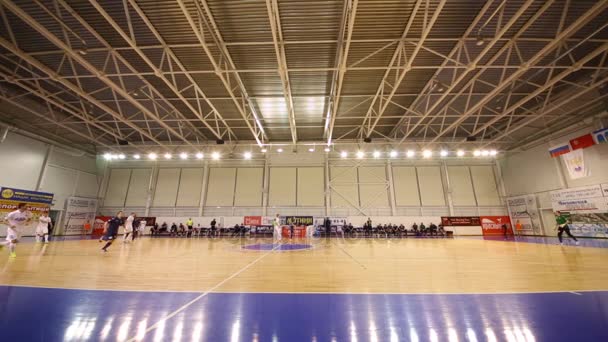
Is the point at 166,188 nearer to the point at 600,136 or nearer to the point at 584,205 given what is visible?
the point at 600,136

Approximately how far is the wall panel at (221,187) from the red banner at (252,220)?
215 centimetres

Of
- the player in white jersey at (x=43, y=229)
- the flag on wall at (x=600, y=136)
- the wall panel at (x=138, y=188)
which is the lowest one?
the player in white jersey at (x=43, y=229)

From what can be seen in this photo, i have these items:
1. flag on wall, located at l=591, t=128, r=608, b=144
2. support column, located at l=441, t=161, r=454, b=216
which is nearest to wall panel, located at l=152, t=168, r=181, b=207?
support column, located at l=441, t=161, r=454, b=216

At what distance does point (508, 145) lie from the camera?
66.9ft

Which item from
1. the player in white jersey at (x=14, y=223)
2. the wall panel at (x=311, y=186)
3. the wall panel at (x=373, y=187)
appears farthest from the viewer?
the wall panel at (x=311, y=186)

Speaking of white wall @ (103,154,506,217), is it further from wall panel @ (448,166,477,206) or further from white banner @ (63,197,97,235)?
white banner @ (63,197,97,235)

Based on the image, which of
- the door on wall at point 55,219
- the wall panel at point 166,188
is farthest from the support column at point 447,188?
the door on wall at point 55,219

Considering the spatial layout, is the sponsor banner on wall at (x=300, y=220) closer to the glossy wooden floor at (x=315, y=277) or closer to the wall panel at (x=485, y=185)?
the glossy wooden floor at (x=315, y=277)

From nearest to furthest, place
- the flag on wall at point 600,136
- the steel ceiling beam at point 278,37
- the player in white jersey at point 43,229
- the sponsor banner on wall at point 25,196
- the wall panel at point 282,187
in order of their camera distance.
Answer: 1. the steel ceiling beam at point 278,37
2. the player in white jersey at point 43,229
3. the flag on wall at point 600,136
4. the sponsor banner on wall at point 25,196
5. the wall panel at point 282,187

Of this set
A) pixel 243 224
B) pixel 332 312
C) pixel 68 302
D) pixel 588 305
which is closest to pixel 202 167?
pixel 243 224

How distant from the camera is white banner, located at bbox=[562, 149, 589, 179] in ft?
48.2

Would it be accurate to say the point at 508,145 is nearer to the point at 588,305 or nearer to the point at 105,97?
the point at 588,305

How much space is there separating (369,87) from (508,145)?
52.4ft

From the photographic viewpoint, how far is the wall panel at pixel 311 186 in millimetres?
21078
